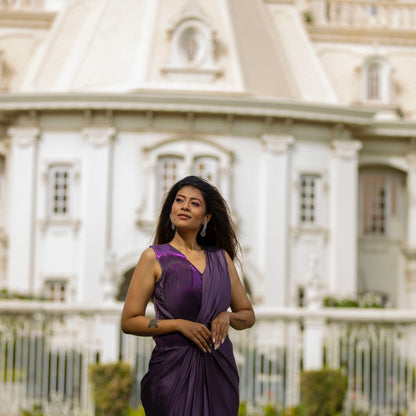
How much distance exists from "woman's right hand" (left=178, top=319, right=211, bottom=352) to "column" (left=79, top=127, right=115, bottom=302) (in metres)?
17.6

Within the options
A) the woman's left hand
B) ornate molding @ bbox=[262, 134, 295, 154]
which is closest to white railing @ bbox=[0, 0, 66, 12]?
ornate molding @ bbox=[262, 134, 295, 154]

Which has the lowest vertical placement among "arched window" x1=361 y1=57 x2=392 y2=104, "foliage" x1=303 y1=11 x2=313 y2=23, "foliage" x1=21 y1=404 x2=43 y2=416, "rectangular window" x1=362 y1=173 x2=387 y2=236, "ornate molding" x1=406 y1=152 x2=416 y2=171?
"foliage" x1=21 y1=404 x2=43 y2=416

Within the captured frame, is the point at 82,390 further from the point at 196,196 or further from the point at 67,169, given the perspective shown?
the point at 67,169

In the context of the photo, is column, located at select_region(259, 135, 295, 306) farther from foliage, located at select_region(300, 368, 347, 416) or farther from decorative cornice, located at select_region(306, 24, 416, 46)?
foliage, located at select_region(300, 368, 347, 416)

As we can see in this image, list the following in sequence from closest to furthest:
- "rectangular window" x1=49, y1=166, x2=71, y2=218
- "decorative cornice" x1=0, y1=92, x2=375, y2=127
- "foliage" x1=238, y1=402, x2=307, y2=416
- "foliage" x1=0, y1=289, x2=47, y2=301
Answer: "foliage" x1=238, y1=402, x2=307, y2=416, "foliage" x1=0, y1=289, x2=47, y2=301, "decorative cornice" x1=0, y1=92, x2=375, y2=127, "rectangular window" x1=49, y1=166, x2=71, y2=218

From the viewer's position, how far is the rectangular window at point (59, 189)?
72.3 ft

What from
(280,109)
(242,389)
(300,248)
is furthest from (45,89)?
(242,389)

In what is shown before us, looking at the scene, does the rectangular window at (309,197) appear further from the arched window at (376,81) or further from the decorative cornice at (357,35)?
the decorative cornice at (357,35)

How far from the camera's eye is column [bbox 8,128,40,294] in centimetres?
2153

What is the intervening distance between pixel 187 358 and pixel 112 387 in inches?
308

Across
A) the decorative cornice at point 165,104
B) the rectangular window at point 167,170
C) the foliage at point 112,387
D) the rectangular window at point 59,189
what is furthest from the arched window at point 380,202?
the foliage at point 112,387

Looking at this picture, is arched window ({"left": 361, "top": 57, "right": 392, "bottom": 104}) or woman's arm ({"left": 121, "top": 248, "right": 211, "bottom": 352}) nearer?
woman's arm ({"left": 121, "top": 248, "right": 211, "bottom": 352})

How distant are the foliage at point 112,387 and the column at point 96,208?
31.7 ft

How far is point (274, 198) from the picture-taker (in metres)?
21.9
